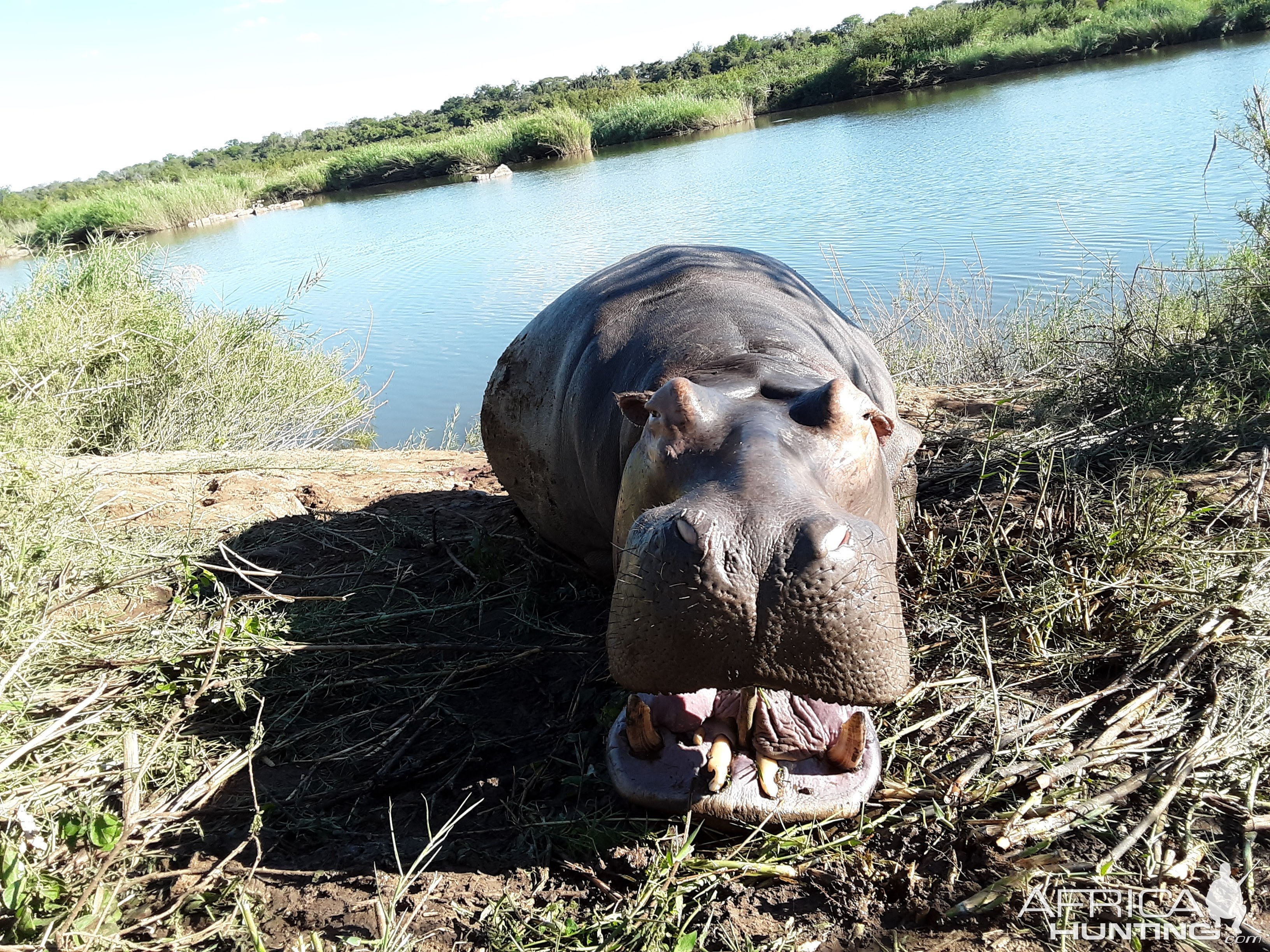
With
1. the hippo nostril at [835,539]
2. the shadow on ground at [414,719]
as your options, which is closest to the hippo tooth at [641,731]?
the shadow on ground at [414,719]

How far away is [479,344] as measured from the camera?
46.1 ft

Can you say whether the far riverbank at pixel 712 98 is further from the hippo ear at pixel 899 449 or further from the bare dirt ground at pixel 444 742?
the hippo ear at pixel 899 449

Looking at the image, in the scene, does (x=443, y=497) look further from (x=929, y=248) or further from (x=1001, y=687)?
(x=929, y=248)

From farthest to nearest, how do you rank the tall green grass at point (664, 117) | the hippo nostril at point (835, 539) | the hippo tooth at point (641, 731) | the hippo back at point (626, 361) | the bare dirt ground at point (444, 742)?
the tall green grass at point (664, 117) < the hippo back at point (626, 361) < the hippo tooth at point (641, 731) < the bare dirt ground at point (444, 742) < the hippo nostril at point (835, 539)

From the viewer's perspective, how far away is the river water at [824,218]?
12.4 m

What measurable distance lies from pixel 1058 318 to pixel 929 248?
564 centimetres

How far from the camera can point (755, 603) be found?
2189 mm

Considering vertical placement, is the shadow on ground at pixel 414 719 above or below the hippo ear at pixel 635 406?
below

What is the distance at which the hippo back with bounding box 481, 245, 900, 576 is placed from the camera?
11.6ft

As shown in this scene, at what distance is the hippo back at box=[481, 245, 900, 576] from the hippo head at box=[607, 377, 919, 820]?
388mm

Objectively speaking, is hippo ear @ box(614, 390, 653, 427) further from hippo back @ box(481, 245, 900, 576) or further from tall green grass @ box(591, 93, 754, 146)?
tall green grass @ box(591, 93, 754, 146)

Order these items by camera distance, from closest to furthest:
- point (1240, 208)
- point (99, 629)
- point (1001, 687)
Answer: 1. point (1001, 687)
2. point (99, 629)
3. point (1240, 208)

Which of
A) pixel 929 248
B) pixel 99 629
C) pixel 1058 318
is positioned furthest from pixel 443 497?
pixel 929 248

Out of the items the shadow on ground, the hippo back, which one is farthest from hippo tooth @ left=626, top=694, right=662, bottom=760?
the hippo back
